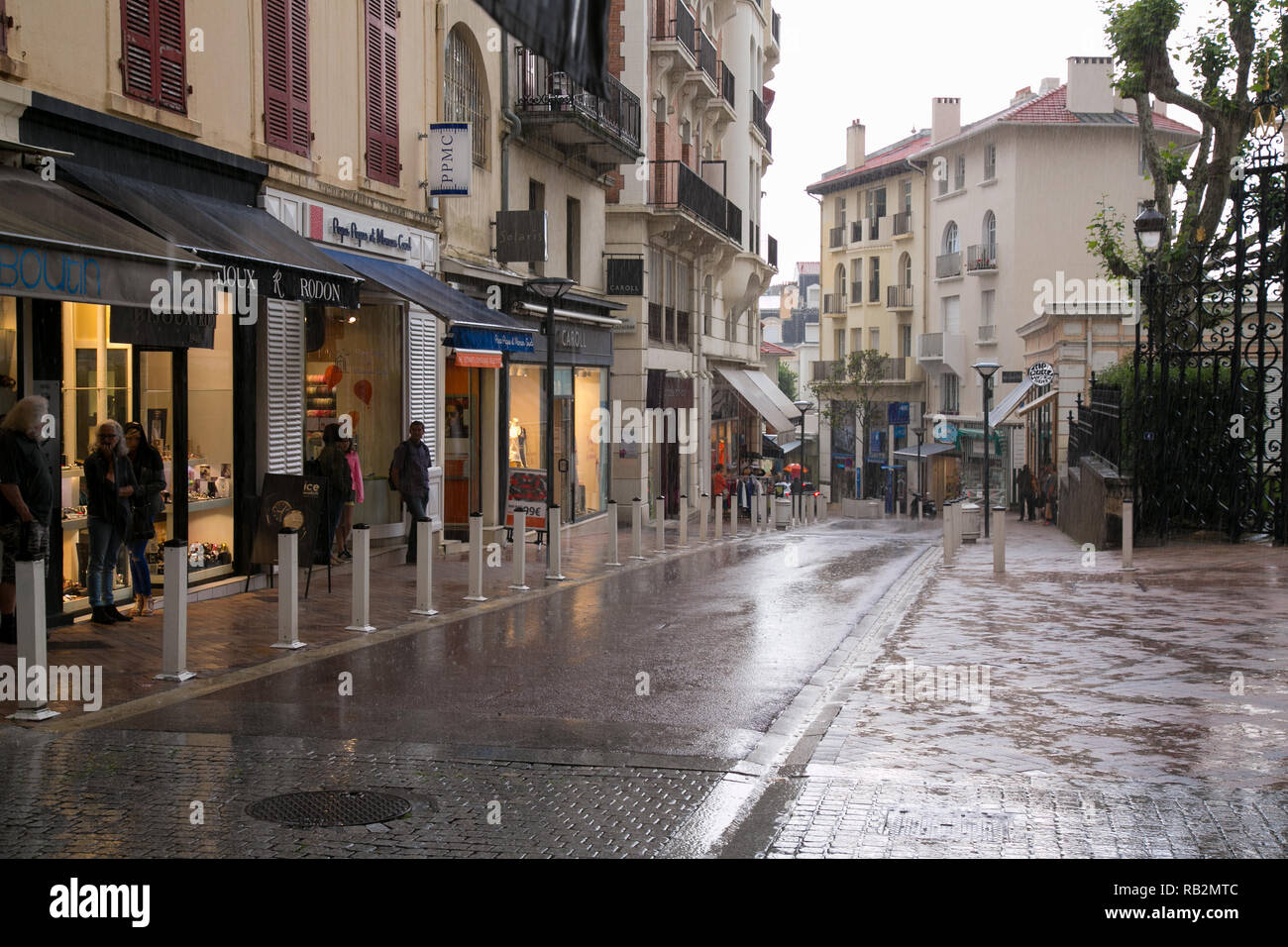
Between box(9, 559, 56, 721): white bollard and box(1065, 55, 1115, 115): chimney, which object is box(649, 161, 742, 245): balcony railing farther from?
box(9, 559, 56, 721): white bollard

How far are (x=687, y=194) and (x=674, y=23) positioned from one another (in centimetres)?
404

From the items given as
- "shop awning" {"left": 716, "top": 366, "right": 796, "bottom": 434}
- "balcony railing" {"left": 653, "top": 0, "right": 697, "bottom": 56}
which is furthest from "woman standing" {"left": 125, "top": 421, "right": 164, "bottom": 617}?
"shop awning" {"left": 716, "top": 366, "right": 796, "bottom": 434}

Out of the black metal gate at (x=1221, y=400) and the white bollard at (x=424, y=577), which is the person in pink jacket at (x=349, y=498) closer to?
the white bollard at (x=424, y=577)

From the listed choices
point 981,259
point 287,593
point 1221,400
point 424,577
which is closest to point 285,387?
point 424,577

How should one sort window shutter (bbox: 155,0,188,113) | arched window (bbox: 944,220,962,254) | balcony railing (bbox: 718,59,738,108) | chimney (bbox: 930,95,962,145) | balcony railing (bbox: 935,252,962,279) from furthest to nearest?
chimney (bbox: 930,95,962,145)
arched window (bbox: 944,220,962,254)
balcony railing (bbox: 935,252,962,279)
balcony railing (bbox: 718,59,738,108)
window shutter (bbox: 155,0,188,113)

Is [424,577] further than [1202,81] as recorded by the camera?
No

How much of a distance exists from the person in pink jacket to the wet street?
400 cm

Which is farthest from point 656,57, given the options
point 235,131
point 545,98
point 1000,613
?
point 1000,613

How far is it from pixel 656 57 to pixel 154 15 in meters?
20.9

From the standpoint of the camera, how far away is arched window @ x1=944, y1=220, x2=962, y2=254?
5716 centimetres

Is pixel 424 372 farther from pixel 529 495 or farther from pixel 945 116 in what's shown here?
pixel 945 116

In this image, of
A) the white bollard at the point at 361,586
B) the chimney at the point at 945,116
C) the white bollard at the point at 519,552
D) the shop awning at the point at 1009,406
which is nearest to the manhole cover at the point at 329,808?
the white bollard at the point at 361,586

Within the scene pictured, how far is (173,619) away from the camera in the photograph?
9406mm

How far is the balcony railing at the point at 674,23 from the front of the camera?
1246 inches
